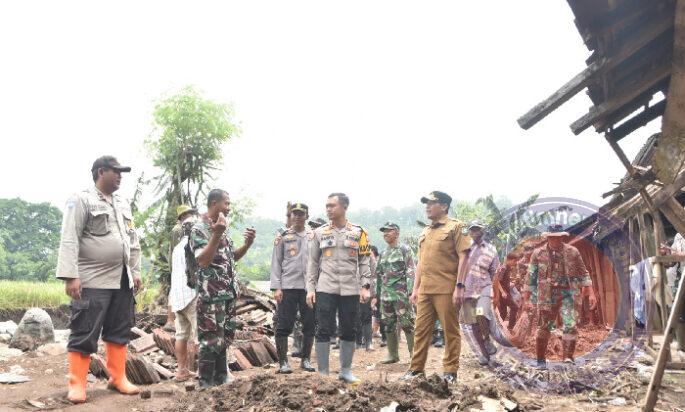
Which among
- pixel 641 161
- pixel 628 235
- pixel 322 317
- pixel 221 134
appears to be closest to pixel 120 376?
pixel 322 317

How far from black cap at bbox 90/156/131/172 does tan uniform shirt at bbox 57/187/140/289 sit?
0.72ft

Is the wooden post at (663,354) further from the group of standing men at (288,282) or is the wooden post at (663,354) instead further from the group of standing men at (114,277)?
the group of standing men at (114,277)

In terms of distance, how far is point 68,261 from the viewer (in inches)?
177

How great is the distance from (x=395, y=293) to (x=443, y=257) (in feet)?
7.55

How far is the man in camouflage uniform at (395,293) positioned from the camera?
761cm

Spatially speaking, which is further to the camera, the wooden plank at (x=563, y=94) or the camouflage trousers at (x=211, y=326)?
the camouflage trousers at (x=211, y=326)

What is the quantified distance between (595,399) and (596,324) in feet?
23.9

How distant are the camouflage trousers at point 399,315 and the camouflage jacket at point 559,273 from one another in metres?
1.83

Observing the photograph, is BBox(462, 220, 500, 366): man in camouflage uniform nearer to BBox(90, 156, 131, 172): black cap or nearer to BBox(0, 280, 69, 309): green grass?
BBox(90, 156, 131, 172): black cap

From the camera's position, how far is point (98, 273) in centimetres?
477

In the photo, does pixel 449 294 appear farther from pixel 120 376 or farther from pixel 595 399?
pixel 120 376

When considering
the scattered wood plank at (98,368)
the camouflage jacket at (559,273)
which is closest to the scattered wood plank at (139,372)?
the scattered wood plank at (98,368)

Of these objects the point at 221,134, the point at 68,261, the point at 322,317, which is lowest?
the point at 322,317

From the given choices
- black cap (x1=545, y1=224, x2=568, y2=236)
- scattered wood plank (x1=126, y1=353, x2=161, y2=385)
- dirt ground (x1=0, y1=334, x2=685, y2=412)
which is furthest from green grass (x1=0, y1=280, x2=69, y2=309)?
black cap (x1=545, y1=224, x2=568, y2=236)
